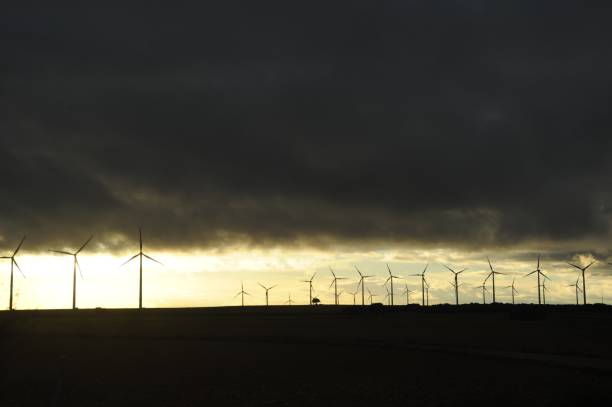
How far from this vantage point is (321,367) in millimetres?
59094

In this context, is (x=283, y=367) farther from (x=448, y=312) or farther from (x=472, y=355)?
(x=448, y=312)

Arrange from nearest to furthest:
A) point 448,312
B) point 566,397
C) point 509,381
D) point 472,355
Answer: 1. point 566,397
2. point 509,381
3. point 472,355
4. point 448,312

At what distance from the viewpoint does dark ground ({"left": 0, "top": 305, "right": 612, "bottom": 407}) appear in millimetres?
44625

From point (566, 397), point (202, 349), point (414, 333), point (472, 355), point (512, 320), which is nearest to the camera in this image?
point (566, 397)

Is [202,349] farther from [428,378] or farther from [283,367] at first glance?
[428,378]

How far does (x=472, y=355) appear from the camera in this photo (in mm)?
59875

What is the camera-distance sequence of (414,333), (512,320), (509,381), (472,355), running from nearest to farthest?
1. (509,381)
2. (472,355)
3. (414,333)
4. (512,320)

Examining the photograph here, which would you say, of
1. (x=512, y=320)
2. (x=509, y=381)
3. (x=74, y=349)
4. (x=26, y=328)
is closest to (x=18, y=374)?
(x=74, y=349)

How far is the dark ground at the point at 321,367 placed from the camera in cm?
4462

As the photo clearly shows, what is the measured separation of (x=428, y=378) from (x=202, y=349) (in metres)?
33.7

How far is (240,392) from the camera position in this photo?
1945 inches

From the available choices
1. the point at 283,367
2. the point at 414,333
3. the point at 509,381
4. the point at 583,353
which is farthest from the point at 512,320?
the point at 509,381

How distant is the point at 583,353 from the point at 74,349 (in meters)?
51.4

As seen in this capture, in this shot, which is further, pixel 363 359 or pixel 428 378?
pixel 363 359
